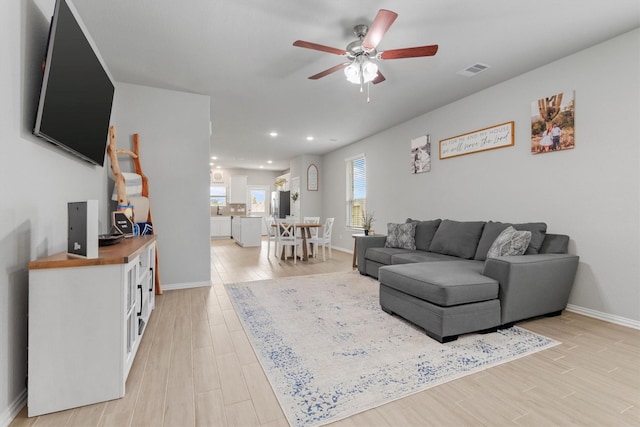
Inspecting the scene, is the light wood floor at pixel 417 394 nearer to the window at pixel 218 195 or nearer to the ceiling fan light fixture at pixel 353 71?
the ceiling fan light fixture at pixel 353 71

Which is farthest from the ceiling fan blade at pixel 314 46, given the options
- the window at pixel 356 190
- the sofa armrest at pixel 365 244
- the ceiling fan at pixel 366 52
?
the window at pixel 356 190

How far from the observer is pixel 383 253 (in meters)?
4.14

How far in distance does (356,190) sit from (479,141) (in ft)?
11.2

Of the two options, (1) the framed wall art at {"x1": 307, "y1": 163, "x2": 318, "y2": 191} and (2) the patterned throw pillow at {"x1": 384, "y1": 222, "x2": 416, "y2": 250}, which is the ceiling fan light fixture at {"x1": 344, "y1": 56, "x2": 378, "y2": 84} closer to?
(2) the patterned throw pillow at {"x1": 384, "y1": 222, "x2": 416, "y2": 250}

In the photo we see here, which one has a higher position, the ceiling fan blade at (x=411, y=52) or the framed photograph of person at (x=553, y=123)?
the ceiling fan blade at (x=411, y=52)

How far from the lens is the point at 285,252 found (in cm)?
627

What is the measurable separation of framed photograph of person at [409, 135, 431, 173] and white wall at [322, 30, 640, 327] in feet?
1.28

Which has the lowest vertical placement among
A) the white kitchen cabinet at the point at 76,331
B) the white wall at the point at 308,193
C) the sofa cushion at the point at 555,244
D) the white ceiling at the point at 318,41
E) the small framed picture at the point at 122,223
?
the white kitchen cabinet at the point at 76,331

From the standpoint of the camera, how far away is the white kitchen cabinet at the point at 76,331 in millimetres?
1527

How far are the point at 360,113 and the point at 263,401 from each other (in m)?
4.39

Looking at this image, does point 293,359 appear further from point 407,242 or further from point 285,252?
point 285,252

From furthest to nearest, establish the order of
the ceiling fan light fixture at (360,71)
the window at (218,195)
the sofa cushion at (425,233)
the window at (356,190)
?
the window at (218,195) < the window at (356,190) < the sofa cushion at (425,233) < the ceiling fan light fixture at (360,71)

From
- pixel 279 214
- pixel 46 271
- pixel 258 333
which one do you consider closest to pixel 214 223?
pixel 279 214

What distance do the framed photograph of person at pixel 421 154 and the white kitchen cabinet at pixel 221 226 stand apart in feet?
24.4
